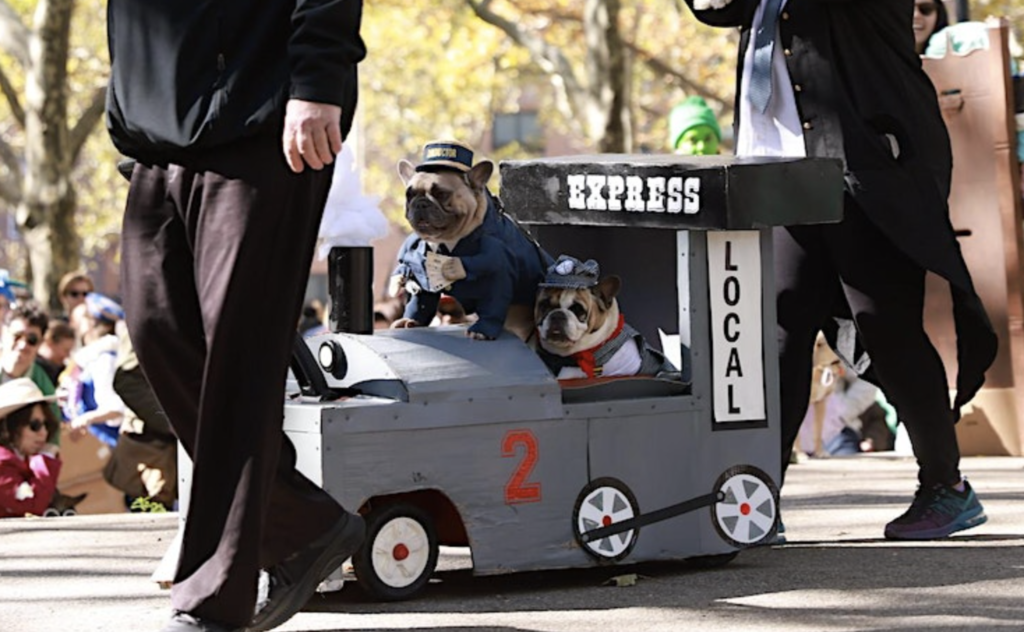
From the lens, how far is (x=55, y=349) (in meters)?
12.3

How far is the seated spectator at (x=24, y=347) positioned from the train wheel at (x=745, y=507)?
5.63 m

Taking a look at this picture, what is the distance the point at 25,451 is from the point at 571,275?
14.7ft

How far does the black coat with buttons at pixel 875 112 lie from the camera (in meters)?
6.43

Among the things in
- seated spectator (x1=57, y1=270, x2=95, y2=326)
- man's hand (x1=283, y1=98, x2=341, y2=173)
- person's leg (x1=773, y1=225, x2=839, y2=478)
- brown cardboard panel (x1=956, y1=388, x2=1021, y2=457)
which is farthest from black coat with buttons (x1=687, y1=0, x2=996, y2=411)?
seated spectator (x1=57, y1=270, x2=95, y2=326)

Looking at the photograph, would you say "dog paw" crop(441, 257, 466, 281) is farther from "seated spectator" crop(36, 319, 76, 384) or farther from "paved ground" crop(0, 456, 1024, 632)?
"seated spectator" crop(36, 319, 76, 384)

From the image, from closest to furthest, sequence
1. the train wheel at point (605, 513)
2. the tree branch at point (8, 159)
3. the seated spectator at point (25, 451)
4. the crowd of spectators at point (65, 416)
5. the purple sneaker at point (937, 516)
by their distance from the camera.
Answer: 1. the train wheel at point (605, 513)
2. the purple sneaker at point (937, 516)
3. the seated spectator at point (25, 451)
4. the crowd of spectators at point (65, 416)
5. the tree branch at point (8, 159)

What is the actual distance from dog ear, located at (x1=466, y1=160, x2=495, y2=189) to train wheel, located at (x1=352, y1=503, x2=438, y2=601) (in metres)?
1.01

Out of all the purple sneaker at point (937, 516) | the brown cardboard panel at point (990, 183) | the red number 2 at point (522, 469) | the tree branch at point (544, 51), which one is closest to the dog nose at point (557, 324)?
the red number 2 at point (522, 469)

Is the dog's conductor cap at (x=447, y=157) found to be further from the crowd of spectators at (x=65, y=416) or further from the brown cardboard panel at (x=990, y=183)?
the brown cardboard panel at (x=990, y=183)

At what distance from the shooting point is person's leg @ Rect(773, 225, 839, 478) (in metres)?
6.66

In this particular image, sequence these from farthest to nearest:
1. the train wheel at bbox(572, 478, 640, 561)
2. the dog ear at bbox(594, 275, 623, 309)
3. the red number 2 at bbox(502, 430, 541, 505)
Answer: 1. the dog ear at bbox(594, 275, 623, 309)
2. the train wheel at bbox(572, 478, 640, 561)
3. the red number 2 at bbox(502, 430, 541, 505)

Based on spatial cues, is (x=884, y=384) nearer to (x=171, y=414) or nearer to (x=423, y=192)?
(x=423, y=192)

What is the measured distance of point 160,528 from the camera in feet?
25.1

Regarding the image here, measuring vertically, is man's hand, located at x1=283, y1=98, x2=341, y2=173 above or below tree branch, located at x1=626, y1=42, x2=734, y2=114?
below
